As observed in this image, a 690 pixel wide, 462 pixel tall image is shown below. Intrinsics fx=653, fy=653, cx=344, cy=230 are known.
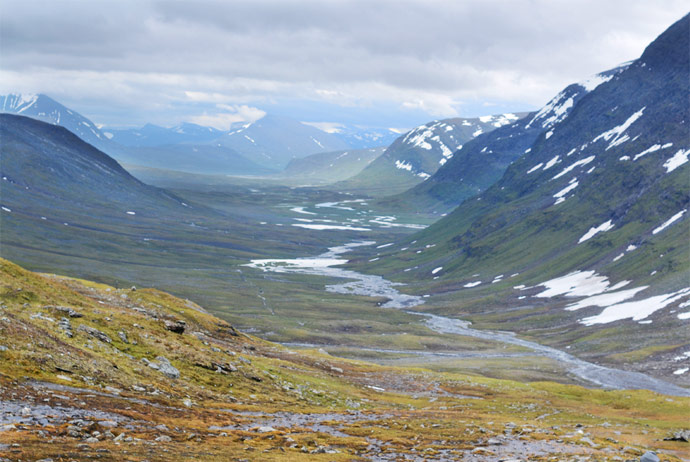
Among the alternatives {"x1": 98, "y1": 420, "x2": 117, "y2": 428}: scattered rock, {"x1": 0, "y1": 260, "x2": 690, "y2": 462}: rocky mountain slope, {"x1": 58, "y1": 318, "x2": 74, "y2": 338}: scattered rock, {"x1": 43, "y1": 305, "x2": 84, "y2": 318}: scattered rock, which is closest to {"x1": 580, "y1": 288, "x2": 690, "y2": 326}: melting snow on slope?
{"x1": 0, "y1": 260, "x2": 690, "y2": 462}: rocky mountain slope

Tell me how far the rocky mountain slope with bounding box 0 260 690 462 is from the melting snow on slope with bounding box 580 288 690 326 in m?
108

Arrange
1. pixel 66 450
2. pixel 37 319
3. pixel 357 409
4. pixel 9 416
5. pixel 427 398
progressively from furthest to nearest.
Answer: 1. pixel 427 398
2. pixel 357 409
3. pixel 37 319
4. pixel 9 416
5. pixel 66 450

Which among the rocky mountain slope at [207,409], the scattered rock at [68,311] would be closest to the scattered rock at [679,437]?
the rocky mountain slope at [207,409]

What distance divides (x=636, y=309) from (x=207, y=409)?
169160 millimetres

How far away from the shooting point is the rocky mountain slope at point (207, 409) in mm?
33219

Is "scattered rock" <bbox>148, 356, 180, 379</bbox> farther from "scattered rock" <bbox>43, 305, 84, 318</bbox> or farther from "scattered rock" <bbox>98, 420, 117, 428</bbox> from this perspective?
"scattered rock" <bbox>98, 420, 117, 428</bbox>

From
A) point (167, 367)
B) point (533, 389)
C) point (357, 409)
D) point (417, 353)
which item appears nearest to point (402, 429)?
point (357, 409)

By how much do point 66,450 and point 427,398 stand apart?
54921 millimetres

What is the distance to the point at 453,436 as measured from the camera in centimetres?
4638

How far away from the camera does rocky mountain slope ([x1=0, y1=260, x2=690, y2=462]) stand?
1308 inches

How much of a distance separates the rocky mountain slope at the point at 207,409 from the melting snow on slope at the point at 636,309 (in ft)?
354

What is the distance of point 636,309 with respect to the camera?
186625 millimetres

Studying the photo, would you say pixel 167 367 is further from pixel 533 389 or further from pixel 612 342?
pixel 612 342

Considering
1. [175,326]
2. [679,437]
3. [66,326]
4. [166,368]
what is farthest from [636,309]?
[66,326]
